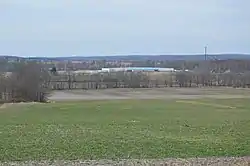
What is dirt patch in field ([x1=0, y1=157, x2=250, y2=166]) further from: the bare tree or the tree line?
the bare tree

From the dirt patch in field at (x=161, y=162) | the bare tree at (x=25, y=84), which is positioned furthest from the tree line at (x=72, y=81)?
the dirt patch in field at (x=161, y=162)

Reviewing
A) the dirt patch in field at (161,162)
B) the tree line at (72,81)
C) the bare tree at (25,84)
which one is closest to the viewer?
the dirt patch in field at (161,162)

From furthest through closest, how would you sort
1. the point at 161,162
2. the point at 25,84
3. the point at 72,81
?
1. the point at 72,81
2. the point at 25,84
3. the point at 161,162

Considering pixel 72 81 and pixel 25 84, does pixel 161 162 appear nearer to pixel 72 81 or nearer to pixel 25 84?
pixel 25 84

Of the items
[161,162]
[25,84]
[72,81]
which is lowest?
[72,81]

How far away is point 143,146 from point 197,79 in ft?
356

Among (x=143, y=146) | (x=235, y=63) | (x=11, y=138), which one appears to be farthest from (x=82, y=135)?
(x=235, y=63)

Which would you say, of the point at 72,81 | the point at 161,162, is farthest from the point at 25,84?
the point at 161,162

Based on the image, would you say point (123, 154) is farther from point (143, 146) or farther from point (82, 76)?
point (82, 76)

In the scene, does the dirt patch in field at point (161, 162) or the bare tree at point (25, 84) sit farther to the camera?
the bare tree at point (25, 84)

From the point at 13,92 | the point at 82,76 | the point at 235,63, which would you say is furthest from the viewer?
the point at 235,63

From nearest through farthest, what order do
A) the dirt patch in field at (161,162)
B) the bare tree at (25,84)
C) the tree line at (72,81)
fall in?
the dirt patch in field at (161,162) < the bare tree at (25,84) < the tree line at (72,81)

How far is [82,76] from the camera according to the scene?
411 ft

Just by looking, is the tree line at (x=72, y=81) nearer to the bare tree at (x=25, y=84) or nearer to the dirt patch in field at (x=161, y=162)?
the bare tree at (x=25, y=84)
